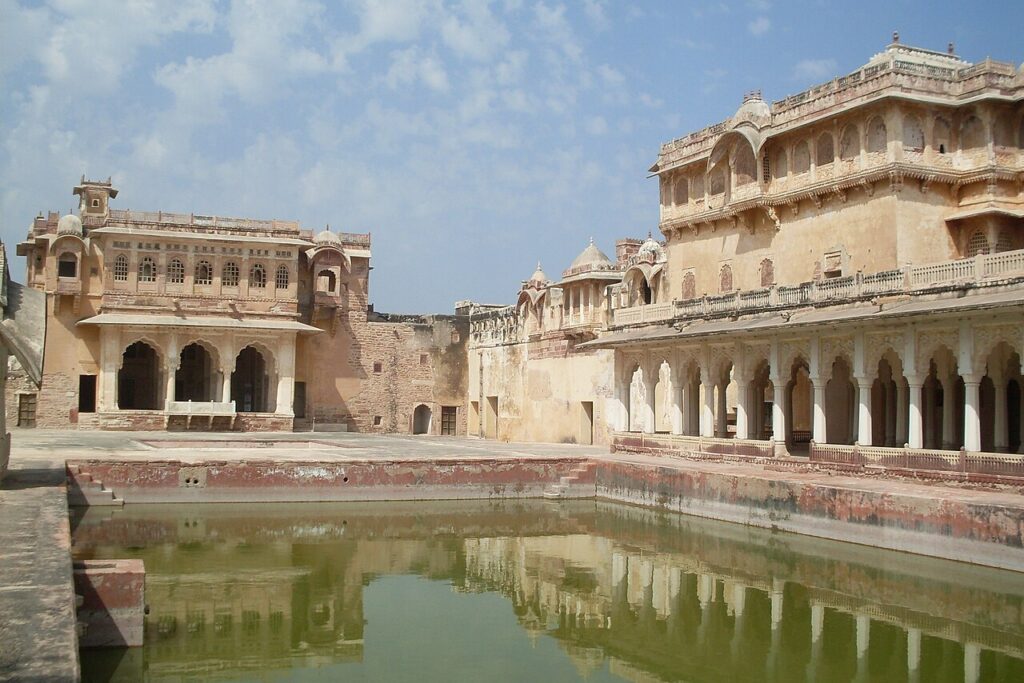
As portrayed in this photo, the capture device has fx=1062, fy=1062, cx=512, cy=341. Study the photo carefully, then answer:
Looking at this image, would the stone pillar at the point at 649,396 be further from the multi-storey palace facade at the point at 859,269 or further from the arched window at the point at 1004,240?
the arched window at the point at 1004,240

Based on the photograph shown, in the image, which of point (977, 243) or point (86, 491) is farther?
point (977, 243)

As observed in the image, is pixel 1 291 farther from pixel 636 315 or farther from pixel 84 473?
pixel 636 315

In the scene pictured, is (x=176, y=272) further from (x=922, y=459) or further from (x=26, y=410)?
(x=922, y=459)

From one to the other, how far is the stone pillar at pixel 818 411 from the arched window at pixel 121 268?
22.9 meters

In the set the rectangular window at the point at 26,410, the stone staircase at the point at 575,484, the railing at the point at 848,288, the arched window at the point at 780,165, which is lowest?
the stone staircase at the point at 575,484

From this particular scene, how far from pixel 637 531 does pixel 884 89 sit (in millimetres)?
9947

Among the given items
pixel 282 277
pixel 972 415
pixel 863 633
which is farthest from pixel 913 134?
pixel 282 277

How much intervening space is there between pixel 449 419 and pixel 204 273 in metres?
10.3

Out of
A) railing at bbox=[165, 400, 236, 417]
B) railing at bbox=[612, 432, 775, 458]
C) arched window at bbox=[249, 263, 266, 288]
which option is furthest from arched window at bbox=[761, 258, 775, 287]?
arched window at bbox=[249, 263, 266, 288]

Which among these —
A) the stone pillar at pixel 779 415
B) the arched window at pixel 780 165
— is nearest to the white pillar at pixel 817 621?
the stone pillar at pixel 779 415

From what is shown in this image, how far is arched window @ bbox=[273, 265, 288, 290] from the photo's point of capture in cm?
3525

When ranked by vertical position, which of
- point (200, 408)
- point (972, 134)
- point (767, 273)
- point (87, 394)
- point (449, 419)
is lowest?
point (449, 419)

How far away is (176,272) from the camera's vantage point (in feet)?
112

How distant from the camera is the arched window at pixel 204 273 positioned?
3450 centimetres
